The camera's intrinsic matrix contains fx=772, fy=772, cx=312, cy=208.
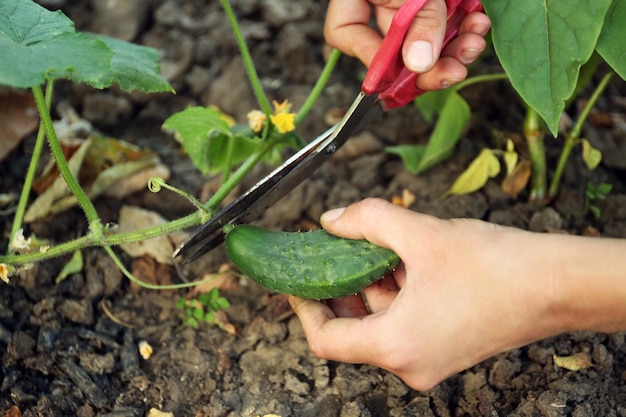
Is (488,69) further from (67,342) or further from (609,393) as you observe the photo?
(67,342)

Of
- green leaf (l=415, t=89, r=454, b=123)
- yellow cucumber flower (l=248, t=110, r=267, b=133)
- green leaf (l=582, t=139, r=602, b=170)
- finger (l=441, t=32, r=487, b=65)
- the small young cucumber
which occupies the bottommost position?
green leaf (l=582, t=139, r=602, b=170)

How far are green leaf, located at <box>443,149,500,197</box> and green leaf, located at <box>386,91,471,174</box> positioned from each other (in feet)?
0.32

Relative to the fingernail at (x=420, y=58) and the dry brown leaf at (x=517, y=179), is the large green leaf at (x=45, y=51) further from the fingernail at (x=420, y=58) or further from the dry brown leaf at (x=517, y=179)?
the dry brown leaf at (x=517, y=179)

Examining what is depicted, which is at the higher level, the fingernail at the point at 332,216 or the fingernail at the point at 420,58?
the fingernail at the point at 420,58

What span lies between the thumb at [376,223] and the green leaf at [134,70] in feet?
1.93

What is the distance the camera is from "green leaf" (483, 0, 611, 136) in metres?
1.77

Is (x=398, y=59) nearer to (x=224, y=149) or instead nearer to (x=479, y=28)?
(x=479, y=28)

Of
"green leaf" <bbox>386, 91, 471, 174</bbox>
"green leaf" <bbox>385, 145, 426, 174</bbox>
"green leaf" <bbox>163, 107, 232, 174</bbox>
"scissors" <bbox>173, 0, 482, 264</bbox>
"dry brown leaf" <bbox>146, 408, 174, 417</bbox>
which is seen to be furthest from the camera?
"green leaf" <bbox>385, 145, 426, 174</bbox>

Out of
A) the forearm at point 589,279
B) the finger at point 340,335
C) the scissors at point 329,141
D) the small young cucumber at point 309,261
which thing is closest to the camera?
the forearm at point 589,279

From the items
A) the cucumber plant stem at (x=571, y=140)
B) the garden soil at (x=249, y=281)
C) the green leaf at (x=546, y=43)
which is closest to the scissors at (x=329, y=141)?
the green leaf at (x=546, y=43)

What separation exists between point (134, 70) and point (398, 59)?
0.72 metres

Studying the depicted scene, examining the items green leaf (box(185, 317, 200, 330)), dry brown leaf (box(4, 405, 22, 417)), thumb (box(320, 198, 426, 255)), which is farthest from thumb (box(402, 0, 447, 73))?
dry brown leaf (box(4, 405, 22, 417))

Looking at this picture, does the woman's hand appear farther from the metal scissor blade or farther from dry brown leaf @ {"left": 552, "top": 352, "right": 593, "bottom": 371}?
dry brown leaf @ {"left": 552, "top": 352, "right": 593, "bottom": 371}

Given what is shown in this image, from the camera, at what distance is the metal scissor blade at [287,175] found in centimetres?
189
